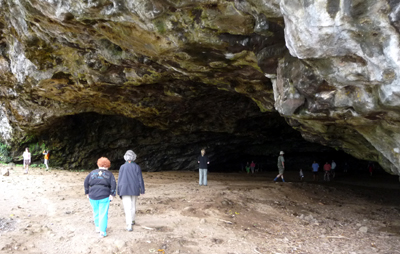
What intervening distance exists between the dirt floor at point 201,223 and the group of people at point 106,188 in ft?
1.07

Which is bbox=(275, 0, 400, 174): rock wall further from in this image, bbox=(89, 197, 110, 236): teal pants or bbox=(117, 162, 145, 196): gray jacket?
bbox=(89, 197, 110, 236): teal pants

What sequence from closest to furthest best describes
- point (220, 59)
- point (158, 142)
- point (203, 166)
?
1. point (220, 59)
2. point (203, 166)
3. point (158, 142)

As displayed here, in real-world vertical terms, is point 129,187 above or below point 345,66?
below

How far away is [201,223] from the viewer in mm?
5789

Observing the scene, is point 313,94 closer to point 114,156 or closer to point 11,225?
point 11,225

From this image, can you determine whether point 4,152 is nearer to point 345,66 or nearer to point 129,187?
point 129,187

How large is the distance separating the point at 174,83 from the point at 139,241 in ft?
24.7

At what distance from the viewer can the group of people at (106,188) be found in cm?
474

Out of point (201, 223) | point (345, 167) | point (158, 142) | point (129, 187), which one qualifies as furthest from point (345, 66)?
point (345, 167)

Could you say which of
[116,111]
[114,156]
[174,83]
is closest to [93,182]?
[174,83]

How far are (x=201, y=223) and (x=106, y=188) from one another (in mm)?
2157

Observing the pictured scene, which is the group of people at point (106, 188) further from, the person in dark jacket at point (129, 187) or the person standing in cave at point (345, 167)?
the person standing in cave at point (345, 167)

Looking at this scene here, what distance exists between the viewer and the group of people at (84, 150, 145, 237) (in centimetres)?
474

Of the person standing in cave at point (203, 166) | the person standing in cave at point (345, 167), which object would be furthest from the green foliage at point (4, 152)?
the person standing in cave at point (345, 167)
